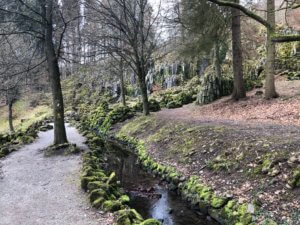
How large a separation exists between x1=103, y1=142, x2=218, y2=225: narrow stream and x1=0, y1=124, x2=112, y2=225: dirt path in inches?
56.5

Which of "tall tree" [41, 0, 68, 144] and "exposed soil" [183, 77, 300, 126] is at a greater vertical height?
"tall tree" [41, 0, 68, 144]

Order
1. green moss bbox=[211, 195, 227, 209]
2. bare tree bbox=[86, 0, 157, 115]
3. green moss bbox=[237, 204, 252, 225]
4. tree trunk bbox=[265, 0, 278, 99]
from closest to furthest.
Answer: green moss bbox=[237, 204, 252, 225] → green moss bbox=[211, 195, 227, 209] → tree trunk bbox=[265, 0, 278, 99] → bare tree bbox=[86, 0, 157, 115]

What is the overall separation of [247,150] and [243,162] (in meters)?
0.44

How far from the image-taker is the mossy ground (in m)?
6.45

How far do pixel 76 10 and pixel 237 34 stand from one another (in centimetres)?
753

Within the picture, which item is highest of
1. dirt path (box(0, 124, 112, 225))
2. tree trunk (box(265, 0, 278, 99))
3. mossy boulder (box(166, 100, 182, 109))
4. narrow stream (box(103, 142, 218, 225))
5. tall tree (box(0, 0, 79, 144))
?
tall tree (box(0, 0, 79, 144))

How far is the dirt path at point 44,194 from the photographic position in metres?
6.60

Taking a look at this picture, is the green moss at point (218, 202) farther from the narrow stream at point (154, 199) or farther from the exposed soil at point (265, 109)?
the exposed soil at point (265, 109)

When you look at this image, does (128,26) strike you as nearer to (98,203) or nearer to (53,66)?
(53,66)

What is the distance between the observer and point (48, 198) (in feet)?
25.6

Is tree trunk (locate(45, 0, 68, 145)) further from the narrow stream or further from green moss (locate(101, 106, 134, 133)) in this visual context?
green moss (locate(101, 106, 134, 133))

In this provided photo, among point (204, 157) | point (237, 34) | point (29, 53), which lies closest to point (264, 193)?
point (204, 157)

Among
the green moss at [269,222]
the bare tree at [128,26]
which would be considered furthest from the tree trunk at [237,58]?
the green moss at [269,222]

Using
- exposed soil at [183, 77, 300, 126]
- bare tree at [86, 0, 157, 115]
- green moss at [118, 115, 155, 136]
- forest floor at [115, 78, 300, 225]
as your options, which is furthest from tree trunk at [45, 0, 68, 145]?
exposed soil at [183, 77, 300, 126]
